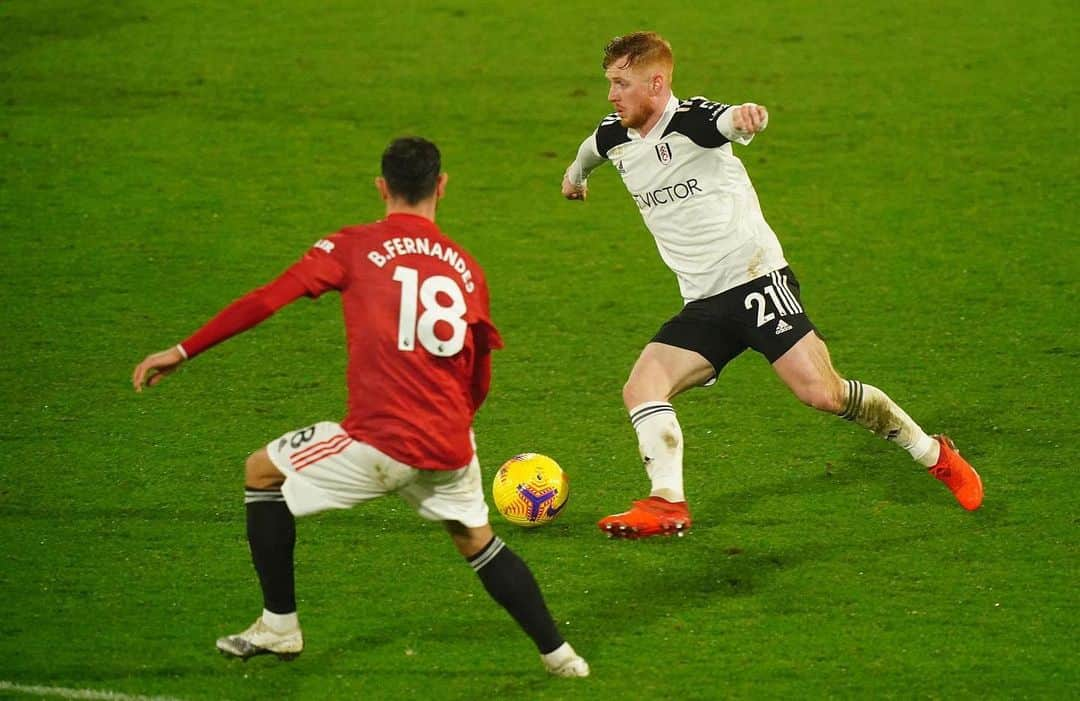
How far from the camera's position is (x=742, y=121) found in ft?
18.6

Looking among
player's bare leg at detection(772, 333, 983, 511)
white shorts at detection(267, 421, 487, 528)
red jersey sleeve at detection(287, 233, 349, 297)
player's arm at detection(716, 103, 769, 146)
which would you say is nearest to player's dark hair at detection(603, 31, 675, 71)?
player's arm at detection(716, 103, 769, 146)

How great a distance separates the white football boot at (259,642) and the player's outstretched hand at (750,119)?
7.91 ft

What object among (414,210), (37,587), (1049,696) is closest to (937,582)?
(1049,696)

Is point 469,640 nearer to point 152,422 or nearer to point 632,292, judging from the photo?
point 152,422

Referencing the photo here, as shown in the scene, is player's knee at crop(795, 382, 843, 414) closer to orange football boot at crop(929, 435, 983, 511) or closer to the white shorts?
orange football boot at crop(929, 435, 983, 511)

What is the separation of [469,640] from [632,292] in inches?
147

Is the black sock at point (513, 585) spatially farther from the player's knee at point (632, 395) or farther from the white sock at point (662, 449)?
the player's knee at point (632, 395)

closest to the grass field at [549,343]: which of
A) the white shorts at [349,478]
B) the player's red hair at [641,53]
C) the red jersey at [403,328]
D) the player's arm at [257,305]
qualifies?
the white shorts at [349,478]

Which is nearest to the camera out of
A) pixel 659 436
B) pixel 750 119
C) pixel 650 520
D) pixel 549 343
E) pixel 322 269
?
pixel 322 269

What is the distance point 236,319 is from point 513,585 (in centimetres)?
118

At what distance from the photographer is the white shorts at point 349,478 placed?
4.66 meters

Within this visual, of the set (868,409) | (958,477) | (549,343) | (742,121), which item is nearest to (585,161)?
(742,121)

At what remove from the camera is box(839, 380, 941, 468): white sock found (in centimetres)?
601

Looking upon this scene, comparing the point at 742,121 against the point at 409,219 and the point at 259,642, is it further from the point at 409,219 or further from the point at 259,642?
the point at 259,642
